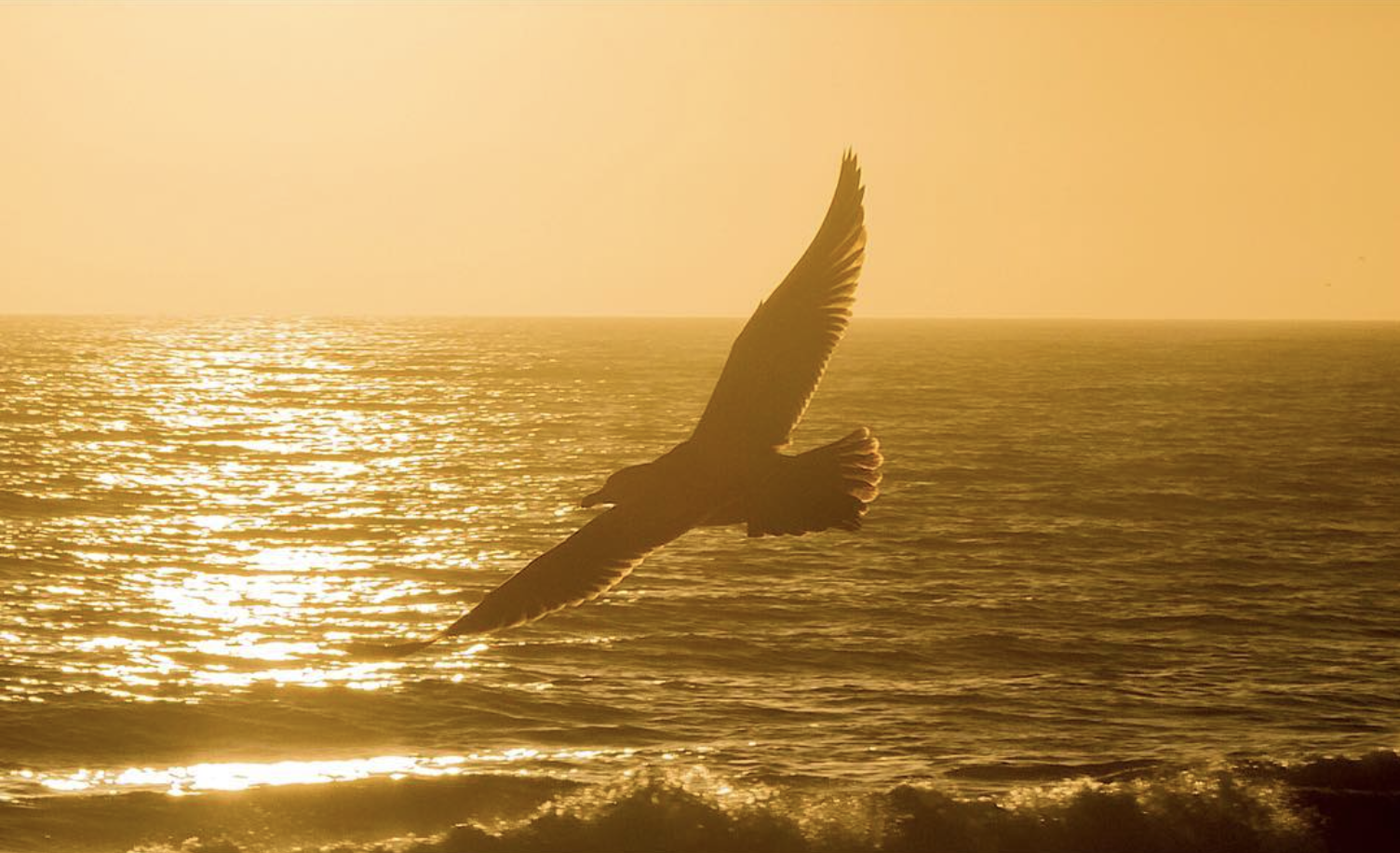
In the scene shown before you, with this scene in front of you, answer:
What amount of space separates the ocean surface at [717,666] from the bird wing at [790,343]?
50.0 feet

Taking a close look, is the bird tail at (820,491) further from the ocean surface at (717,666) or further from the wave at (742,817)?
the ocean surface at (717,666)

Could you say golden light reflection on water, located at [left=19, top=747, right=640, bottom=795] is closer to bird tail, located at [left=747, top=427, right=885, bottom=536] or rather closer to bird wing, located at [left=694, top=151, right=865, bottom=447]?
bird tail, located at [left=747, top=427, right=885, bottom=536]

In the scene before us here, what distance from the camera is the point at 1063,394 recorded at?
132 m

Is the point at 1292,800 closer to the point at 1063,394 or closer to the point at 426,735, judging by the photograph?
the point at 426,735

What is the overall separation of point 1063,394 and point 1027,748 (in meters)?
105

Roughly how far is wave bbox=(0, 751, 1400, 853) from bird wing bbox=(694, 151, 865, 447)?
15.1 meters

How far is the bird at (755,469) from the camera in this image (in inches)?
Answer: 395

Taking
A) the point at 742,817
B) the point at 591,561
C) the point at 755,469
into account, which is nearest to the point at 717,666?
the point at 742,817

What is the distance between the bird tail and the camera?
10.1 metres

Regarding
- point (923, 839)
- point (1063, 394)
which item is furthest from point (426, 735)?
point (1063, 394)

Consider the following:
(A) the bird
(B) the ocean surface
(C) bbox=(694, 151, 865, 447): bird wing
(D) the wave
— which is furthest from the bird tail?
(B) the ocean surface

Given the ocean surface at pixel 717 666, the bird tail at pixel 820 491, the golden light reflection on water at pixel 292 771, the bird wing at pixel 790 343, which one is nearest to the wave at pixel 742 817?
the ocean surface at pixel 717 666

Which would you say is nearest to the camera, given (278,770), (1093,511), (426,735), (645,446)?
(278,770)

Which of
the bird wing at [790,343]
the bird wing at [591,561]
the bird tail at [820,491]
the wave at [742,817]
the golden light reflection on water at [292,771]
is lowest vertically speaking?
the golden light reflection on water at [292,771]
